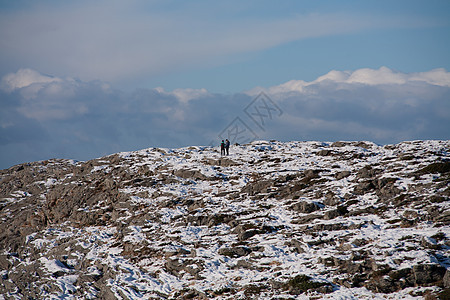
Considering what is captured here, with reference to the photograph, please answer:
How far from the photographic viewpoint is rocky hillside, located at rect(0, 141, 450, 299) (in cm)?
3203

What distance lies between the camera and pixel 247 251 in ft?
125

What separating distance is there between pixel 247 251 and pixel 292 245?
3839 mm

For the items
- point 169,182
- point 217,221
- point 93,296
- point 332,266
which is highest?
point 169,182

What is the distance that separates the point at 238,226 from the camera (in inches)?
1666

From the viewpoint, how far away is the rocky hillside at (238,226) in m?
32.0

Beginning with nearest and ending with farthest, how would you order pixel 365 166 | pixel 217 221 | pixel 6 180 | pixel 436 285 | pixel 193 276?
pixel 436 285 → pixel 193 276 → pixel 217 221 → pixel 365 166 → pixel 6 180

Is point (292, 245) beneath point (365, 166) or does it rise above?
beneath

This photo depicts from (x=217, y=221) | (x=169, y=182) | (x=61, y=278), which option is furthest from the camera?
(x=169, y=182)

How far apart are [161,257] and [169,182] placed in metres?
16.0

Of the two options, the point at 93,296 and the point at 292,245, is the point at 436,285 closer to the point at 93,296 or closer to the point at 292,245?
the point at 292,245

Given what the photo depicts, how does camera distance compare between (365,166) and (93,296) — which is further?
(365,166)

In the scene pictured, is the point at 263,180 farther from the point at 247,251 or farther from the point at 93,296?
the point at 93,296

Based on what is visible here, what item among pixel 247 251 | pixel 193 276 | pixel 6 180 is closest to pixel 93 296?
pixel 193 276

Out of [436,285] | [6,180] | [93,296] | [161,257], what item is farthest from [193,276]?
[6,180]
